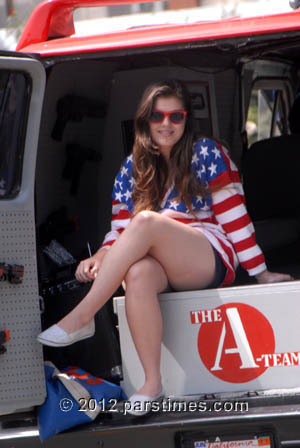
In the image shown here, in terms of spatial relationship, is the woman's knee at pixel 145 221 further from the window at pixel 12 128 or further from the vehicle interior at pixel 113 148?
the vehicle interior at pixel 113 148

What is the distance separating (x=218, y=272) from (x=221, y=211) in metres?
0.28

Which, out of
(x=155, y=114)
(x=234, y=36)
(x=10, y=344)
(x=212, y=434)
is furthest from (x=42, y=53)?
(x=212, y=434)

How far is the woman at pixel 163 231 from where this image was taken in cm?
309

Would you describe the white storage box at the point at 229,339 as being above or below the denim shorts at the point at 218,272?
below

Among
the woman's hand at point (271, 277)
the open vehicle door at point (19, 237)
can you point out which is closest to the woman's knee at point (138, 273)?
the open vehicle door at point (19, 237)

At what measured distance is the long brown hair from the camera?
3.38m

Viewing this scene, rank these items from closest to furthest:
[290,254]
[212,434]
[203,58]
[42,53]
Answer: [212,434], [42,53], [290,254], [203,58]

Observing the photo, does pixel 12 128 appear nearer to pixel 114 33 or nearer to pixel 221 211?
pixel 114 33

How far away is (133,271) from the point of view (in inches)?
123

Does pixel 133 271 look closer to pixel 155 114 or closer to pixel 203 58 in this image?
pixel 155 114

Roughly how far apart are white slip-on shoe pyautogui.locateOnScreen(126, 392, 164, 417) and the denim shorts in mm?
541

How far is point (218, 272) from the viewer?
3.31 meters

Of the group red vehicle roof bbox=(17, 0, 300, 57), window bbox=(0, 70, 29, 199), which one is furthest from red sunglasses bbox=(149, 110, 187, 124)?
window bbox=(0, 70, 29, 199)

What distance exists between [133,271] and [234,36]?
1007mm
